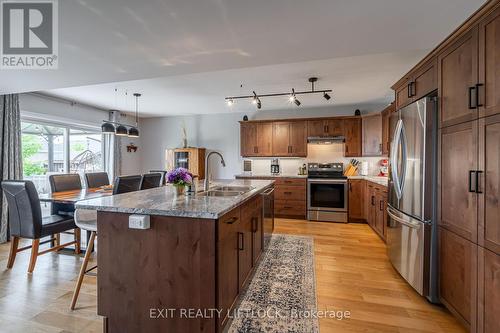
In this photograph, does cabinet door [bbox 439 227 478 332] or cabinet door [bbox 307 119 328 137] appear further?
cabinet door [bbox 307 119 328 137]

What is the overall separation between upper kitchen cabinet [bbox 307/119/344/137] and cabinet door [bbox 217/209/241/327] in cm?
378

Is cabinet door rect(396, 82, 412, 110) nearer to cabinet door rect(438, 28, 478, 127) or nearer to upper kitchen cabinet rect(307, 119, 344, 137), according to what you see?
cabinet door rect(438, 28, 478, 127)

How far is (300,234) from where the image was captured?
396cm

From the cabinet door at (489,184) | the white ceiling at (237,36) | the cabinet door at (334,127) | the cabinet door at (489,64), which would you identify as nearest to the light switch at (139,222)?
the white ceiling at (237,36)

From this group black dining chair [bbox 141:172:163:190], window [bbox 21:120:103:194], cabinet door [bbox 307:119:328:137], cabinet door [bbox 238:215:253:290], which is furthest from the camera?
cabinet door [bbox 307:119:328:137]

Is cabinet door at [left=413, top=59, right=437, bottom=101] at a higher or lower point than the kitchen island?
higher

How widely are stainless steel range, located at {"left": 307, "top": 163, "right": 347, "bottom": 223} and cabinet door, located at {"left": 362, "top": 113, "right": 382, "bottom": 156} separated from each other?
2.57 feet

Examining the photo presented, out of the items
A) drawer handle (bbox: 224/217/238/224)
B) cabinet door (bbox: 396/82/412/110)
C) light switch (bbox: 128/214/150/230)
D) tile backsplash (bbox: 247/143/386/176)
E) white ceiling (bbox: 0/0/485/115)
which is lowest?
drawer handle (bbox: 224/217/238/224)

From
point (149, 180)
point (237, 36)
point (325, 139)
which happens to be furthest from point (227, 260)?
point (325, 139)

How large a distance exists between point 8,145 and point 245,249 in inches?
163

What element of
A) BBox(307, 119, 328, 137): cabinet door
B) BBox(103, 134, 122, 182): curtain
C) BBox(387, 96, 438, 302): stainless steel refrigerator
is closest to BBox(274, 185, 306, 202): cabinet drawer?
BBox(307, 119, 328, 137): cabinet door

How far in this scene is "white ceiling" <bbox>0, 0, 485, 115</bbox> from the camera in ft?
5.23

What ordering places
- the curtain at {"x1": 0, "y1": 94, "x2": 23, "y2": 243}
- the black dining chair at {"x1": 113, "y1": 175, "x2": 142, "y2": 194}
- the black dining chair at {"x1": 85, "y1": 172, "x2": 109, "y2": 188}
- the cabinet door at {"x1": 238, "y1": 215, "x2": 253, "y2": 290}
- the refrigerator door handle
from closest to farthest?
the cabinet door at {"x1": 238, "y1": 215, "x2": 253, "y2": 290} < the refrigerator door handle < the black dining chair at {"x1": 113, "y1": 175, "x2": 142, "y2": 194} < the curtain at {"x1": 0, "y1": 94, "x2": 23, "y2": 243} < the black dining chair at {"x1": 85, "y1": 172, "x2": 109, "y2": 188}

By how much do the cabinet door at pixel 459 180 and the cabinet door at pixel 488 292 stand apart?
149mm
